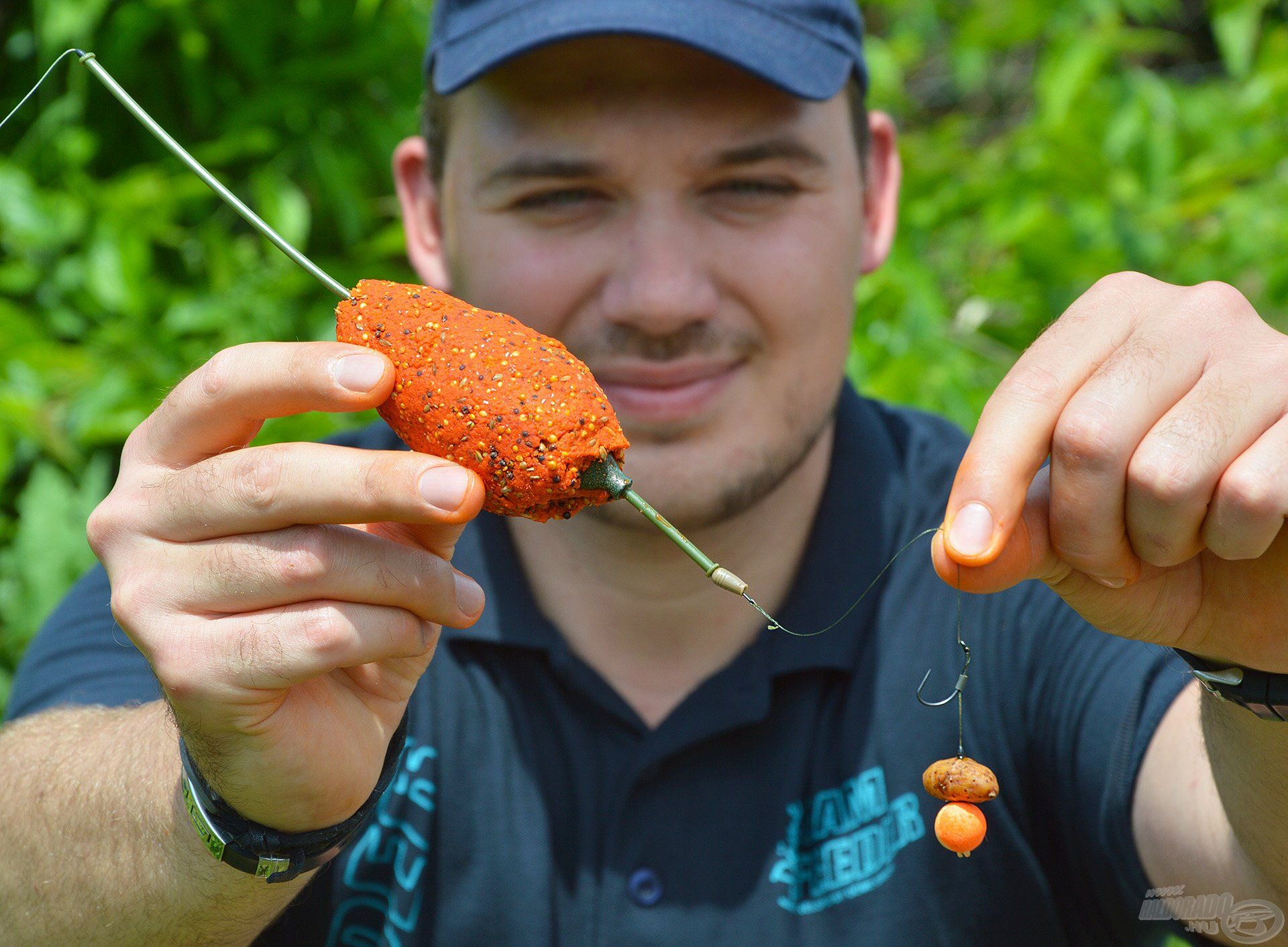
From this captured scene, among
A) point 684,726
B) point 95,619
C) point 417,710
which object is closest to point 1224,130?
point 684,726

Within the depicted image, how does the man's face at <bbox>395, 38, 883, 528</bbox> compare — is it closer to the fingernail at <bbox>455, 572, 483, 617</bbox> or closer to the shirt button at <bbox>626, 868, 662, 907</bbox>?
the shirt button at <bbox>626, 868, 662, 907</bbox>

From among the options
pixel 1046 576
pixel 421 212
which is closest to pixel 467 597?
pixel 1046 576

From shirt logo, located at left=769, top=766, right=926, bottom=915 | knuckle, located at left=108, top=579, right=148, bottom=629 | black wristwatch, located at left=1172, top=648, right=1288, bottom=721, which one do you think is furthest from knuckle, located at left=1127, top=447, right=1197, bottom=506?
knuckle, located at left=108, top=579, right=148, bottom=629

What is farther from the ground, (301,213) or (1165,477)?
(1165,477)

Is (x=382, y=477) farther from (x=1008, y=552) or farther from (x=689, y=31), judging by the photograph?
(x=689, y=31)

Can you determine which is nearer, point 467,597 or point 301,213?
point 467,597

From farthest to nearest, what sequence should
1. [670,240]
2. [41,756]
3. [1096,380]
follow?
1. [670,240]
2. [41,756]
3. [1096,380]

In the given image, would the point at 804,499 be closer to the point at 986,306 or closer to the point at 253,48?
the point at 986,306
